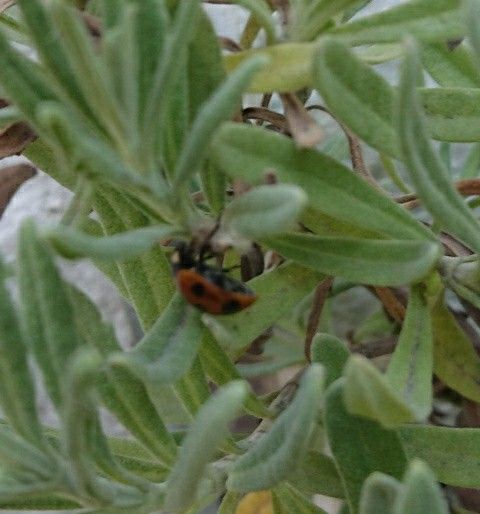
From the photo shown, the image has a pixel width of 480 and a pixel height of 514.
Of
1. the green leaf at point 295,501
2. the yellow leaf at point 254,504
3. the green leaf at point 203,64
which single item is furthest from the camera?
the yellow leaf at point 254,504

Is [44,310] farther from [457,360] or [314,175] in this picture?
[457,360]

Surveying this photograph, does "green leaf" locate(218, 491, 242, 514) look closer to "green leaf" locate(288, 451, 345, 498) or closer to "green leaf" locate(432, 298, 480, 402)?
"green leaf" locate(288, 451, 345, 498)

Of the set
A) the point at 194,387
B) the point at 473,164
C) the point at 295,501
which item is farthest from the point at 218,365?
the point at 473,164

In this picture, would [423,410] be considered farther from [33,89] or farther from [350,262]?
[33,89]

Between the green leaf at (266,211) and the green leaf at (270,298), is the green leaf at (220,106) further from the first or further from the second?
the green leaf at (270,298)

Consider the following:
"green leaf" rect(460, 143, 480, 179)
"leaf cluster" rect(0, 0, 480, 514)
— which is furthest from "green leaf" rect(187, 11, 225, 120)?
"green leaf" rect(460, 143, 480, 179)

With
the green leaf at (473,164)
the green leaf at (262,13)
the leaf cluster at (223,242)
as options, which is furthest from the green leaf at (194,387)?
the green leaf at (473,164)

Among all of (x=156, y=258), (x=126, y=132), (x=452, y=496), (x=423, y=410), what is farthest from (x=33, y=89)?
(x=452, y=496)
